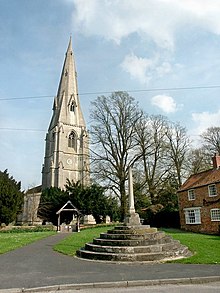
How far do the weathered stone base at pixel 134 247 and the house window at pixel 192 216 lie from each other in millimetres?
15393

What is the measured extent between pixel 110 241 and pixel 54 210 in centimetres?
3121

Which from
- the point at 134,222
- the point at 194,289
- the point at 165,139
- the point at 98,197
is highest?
the point at 165,139

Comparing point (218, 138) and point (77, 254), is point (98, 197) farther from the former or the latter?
point (77, 254)

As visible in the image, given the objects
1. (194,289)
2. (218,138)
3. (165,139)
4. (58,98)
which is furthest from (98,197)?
(58,98)

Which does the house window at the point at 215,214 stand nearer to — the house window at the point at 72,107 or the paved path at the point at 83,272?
the paved path at the point at 83,272

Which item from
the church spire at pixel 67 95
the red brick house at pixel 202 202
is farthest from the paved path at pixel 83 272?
the church spire at pixel 67 95

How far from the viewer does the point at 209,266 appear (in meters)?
8.53

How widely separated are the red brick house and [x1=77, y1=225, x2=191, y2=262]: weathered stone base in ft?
46.1

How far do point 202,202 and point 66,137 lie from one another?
45.8m

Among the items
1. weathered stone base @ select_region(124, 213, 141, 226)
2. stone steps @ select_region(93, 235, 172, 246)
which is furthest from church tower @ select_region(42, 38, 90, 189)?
stone steps @ select_region(93, 235, 172, 246)

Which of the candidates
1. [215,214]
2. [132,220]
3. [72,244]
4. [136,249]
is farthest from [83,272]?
[215,214]

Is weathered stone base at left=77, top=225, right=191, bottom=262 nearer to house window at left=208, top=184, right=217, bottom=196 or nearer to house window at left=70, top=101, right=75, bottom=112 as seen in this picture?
house window at left=208, top=184, right=217, bottom=196

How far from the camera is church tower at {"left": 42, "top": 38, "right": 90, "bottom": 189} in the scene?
2430 inches

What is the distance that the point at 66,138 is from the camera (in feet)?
216
